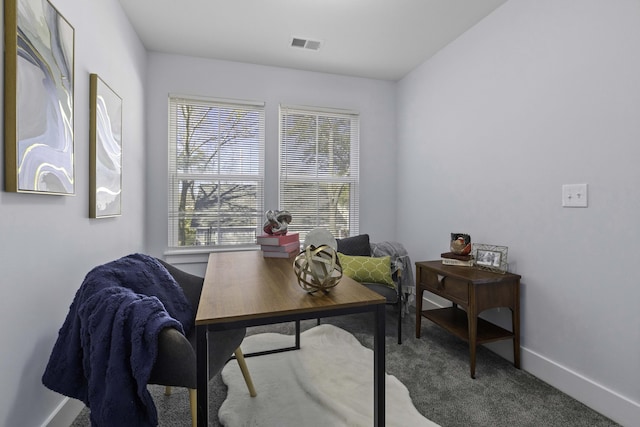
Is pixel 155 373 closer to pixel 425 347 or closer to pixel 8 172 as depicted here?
pixel 8 172

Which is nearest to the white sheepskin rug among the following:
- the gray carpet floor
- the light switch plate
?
the gray carpet floor

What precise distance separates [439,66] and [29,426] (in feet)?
12.0

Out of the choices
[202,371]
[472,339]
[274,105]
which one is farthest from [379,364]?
[274,105]

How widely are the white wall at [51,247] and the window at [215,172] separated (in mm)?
775

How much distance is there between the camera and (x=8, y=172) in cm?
111

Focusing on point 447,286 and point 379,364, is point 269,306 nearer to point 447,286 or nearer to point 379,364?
point 379,364

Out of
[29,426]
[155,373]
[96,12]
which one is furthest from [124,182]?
[155,373]

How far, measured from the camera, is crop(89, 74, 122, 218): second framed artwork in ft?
5.75

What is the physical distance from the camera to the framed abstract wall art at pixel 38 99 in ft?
3.64

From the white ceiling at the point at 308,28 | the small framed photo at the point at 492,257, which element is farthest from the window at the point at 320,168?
the small framed photo at the point at 492,257

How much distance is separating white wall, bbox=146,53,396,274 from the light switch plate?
195cm

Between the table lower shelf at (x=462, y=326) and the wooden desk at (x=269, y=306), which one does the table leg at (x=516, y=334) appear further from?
the wooden desk at (x=269, y=306)

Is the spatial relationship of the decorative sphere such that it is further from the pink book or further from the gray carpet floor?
the gray carpet floor

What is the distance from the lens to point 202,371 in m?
0.89
